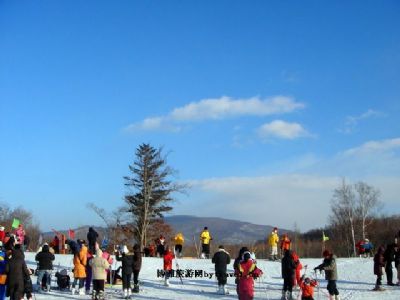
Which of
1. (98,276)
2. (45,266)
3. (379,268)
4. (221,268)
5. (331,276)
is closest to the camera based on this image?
(98,276)

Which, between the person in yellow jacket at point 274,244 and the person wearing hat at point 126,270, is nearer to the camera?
the person wearing hat at point 126,270

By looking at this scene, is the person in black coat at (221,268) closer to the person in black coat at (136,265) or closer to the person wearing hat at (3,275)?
the person in black coat at (136,265)

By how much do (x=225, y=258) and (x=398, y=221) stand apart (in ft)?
238

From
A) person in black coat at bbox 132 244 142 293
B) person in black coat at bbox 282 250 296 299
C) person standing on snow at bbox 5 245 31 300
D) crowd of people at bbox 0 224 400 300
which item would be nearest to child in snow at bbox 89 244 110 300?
crowd of people at bbox 0 224 400 300

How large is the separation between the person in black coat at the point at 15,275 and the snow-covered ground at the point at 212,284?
325 centimetres

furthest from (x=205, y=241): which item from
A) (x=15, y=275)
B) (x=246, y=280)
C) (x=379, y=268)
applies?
(x=15, y=275)

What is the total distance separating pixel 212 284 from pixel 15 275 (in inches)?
360

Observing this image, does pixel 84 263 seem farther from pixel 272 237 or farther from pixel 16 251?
pixel 272 237

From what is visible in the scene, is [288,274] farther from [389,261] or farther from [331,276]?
[389,261]

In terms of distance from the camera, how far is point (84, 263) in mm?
17922

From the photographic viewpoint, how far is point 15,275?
1402cm

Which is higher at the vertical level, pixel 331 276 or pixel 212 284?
pixel 331 276

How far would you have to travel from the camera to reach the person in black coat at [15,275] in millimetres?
13961

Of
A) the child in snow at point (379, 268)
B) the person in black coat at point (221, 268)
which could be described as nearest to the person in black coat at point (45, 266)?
the person in black coat at point (221, 268)
